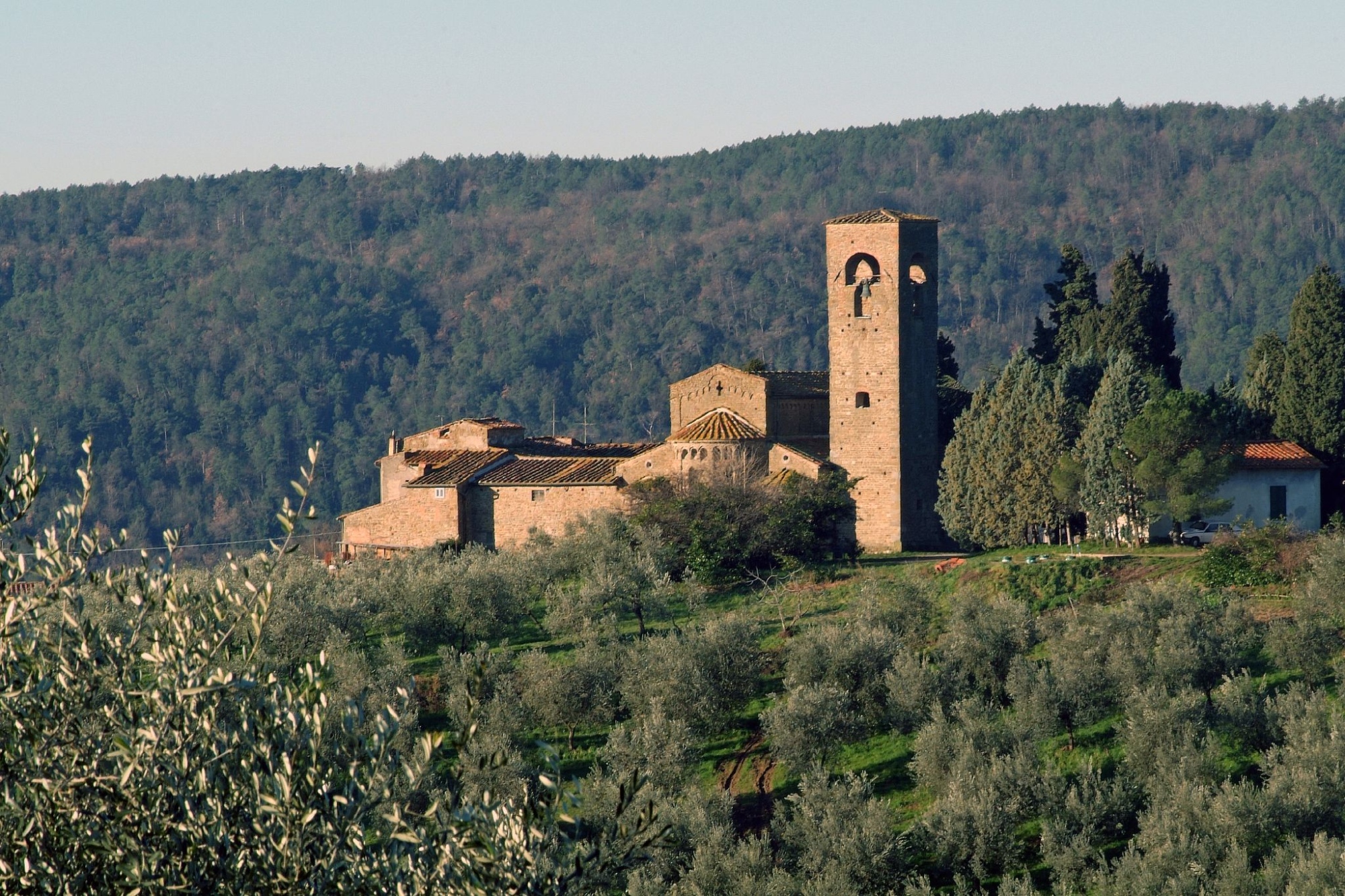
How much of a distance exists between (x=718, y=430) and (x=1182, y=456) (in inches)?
406

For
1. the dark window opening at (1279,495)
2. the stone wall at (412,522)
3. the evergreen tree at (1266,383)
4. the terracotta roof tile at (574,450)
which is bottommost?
the stone wall at (412,522)

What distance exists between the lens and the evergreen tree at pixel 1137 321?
4472cm

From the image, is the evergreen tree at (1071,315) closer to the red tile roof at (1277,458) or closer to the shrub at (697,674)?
the red tile roof at (1277,458)

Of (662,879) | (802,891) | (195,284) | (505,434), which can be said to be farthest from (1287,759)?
(195,284)

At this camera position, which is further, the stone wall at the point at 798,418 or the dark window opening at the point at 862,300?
the stone wall at the point at 798,418

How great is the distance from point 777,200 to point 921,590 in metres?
131

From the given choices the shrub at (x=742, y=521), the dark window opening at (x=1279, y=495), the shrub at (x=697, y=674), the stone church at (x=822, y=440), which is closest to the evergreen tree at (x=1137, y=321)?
the stone church at (x=822, y=440)

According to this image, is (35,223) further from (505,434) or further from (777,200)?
(505,434)

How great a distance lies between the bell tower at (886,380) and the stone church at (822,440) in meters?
0.03

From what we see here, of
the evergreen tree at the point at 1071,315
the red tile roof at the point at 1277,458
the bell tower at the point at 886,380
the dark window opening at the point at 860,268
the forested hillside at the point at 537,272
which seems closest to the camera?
the red tile roof at the point at 1277,458

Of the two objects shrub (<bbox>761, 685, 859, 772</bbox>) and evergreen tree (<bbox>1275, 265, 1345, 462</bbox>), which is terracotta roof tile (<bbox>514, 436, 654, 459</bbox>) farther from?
shrub (<bbox>761, 685, 859, 772</bbox>)

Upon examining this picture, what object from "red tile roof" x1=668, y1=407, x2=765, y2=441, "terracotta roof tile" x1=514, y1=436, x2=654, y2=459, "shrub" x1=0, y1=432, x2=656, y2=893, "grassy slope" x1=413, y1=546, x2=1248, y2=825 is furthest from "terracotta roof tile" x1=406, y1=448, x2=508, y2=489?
"shrub" x1=0, y1=432, x2=656, y2=893

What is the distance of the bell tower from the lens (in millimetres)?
42719

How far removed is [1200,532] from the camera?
38.3m
